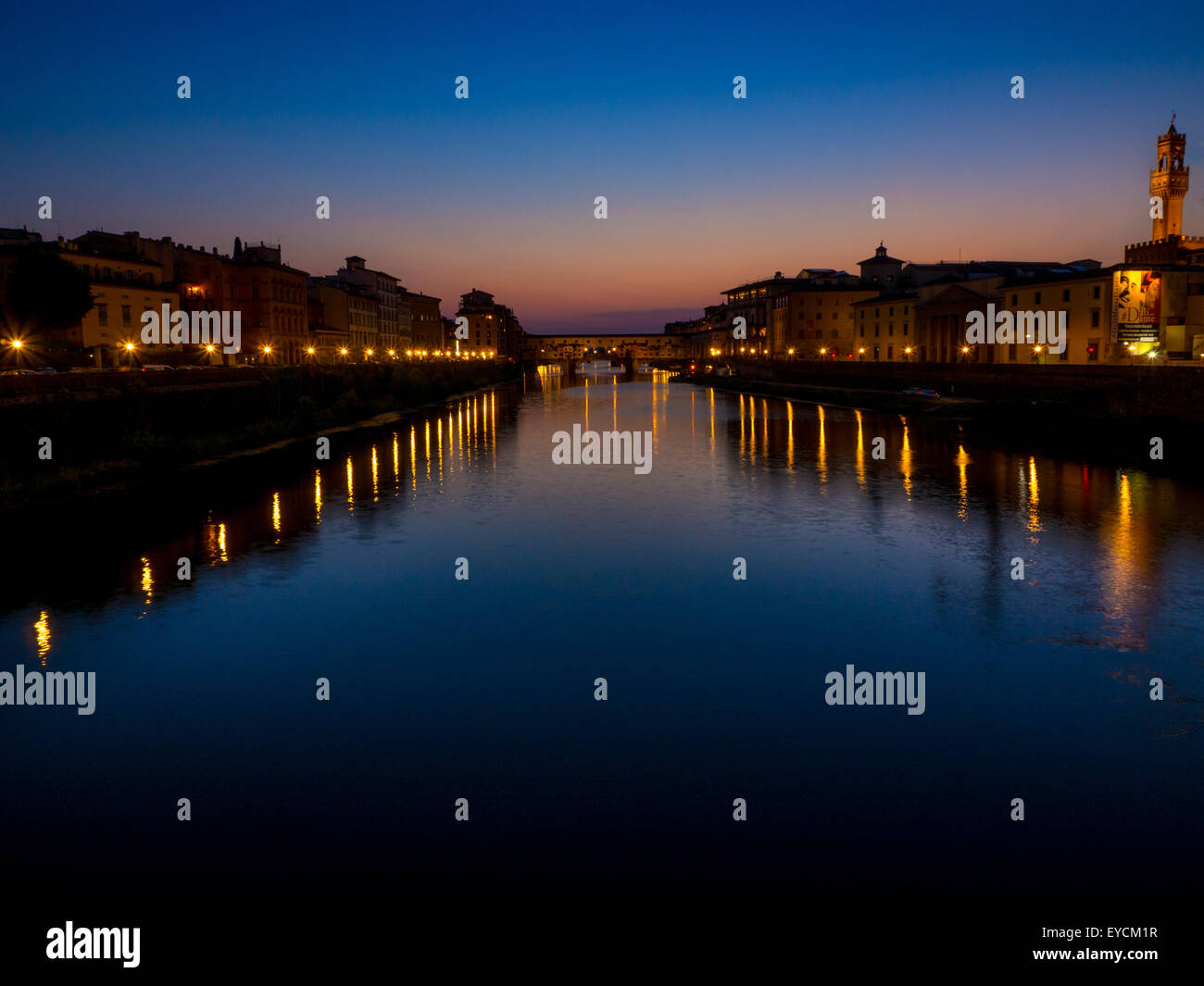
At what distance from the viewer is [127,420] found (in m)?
36.0

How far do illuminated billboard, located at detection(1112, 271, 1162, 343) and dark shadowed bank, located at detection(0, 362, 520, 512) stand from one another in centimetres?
5391

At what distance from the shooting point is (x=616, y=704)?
39.3 ft

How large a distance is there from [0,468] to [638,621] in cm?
2304

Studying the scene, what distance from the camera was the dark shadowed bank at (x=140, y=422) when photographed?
96.2ft

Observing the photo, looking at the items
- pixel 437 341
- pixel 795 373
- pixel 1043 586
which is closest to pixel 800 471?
pixel 1043 586

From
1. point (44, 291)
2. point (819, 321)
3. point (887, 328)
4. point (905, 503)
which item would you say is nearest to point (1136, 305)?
point (887, 328)

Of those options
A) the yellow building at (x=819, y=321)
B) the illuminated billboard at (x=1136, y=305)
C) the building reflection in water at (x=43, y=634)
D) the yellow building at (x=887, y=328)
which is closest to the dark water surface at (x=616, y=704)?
the building reflection in water at (x=43, y=634)

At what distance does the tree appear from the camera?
193ft

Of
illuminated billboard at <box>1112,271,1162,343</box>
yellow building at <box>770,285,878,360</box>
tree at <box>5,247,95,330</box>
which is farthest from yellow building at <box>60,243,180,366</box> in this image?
yellow building at <box>770,285,878,360</box>

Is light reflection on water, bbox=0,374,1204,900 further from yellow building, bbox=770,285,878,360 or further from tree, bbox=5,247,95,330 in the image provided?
yellow building, bbox=770,285,878,360

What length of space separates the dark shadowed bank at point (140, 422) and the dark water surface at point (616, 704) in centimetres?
532

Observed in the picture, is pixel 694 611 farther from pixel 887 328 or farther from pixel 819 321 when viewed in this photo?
pixel 819 321
